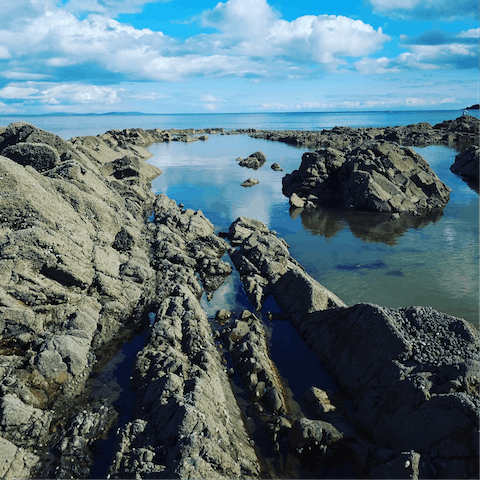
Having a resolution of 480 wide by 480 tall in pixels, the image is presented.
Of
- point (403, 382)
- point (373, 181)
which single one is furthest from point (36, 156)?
point (373, 181)

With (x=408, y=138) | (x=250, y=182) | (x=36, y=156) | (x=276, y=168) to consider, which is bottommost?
(x=250, y=182)

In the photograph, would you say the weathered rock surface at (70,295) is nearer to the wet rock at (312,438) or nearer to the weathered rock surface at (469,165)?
the wet rock at (312,438)

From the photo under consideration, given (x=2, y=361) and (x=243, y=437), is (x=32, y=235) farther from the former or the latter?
(x=243, y=437)

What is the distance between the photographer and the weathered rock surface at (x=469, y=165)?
70213 mm

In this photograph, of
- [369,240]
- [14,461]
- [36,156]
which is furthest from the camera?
[369,240]

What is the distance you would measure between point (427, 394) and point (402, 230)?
112ft

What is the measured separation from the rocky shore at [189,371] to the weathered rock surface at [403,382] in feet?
0.19

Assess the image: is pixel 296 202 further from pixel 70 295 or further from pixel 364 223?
pixel 70 295

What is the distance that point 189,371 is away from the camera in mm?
16141

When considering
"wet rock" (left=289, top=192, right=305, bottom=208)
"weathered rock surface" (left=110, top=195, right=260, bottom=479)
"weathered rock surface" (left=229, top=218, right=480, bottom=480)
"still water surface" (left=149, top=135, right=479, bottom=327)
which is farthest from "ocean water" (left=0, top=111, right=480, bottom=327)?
"weathered rock surface" (left=229, top=218, right=480, bottom=480)

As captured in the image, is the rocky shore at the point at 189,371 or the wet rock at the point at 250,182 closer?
the rocky shore at the point at 189,371

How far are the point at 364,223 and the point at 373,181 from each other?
889 cm

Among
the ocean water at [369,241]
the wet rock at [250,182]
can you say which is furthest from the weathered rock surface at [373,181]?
the wet rock at [250,182]

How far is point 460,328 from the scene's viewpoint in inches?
665
